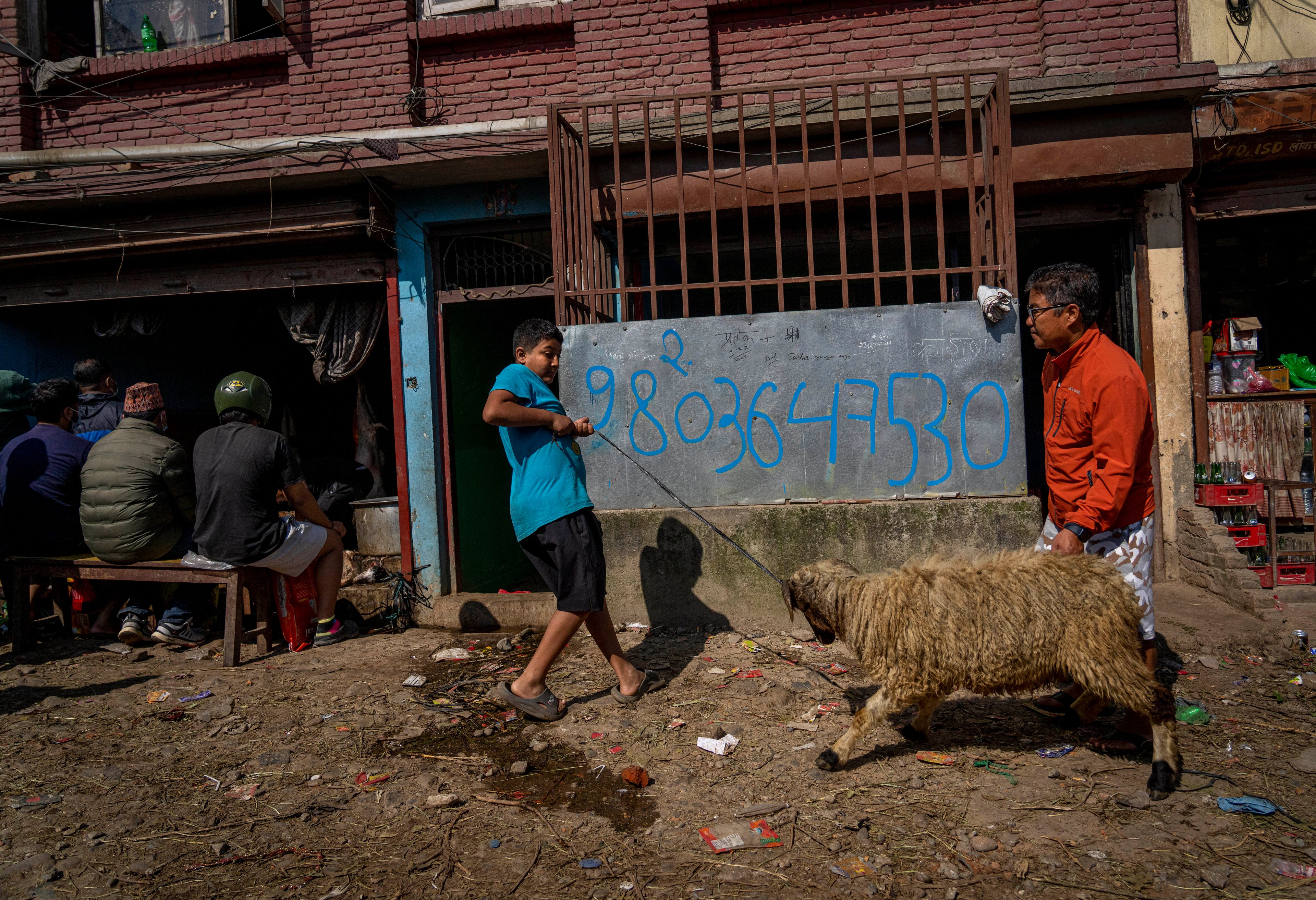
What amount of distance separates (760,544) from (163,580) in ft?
13.4

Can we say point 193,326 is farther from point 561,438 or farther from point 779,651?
point 779,651

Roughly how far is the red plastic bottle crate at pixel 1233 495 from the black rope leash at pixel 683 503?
363 centimetres

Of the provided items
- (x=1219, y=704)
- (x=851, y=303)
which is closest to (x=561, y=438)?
(x=1219, y=704)

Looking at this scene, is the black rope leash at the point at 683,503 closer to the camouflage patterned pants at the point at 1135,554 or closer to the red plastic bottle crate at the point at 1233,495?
the camouflage patterned pants at the point at 1135,554

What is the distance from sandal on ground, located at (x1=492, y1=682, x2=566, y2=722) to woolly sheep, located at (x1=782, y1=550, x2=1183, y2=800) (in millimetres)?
1405

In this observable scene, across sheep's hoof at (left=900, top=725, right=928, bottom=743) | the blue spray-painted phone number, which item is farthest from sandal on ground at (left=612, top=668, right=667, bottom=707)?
the blue spray-painted phone number

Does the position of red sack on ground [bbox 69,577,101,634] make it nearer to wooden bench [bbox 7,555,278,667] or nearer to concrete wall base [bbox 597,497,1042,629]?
wooden bench [bbox 7,555,278,667]

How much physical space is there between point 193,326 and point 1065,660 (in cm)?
956

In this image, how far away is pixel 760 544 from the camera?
5.43 m

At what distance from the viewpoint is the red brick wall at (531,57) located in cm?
650

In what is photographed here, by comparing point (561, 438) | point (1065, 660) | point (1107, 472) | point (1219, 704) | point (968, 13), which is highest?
point (968, 13)

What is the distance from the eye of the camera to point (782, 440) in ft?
18.2

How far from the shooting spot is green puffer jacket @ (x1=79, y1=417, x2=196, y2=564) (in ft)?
17.9

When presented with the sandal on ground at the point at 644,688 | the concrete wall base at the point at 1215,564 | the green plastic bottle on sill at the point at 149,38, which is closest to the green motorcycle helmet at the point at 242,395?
the sandal on ground at the point at 644,688
